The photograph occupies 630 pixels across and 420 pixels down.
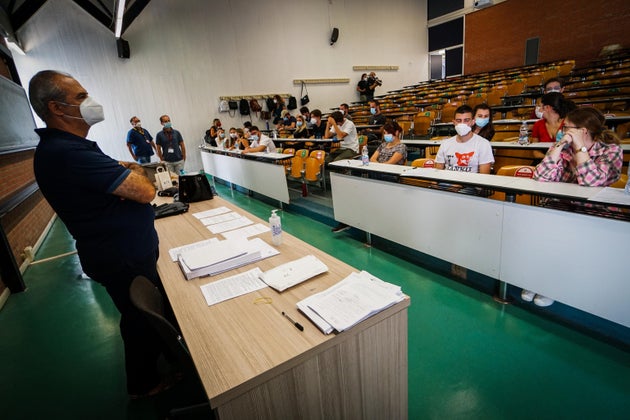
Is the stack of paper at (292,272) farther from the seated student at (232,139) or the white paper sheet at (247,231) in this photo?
the seated student at (232,139)

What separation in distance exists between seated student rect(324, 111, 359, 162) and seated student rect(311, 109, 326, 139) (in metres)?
1.13

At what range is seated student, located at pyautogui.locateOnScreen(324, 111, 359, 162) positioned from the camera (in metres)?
5.78

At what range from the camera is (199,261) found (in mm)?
1586

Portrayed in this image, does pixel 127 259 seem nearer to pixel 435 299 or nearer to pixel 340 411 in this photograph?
pixel 340 411

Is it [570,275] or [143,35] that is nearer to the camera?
[570,275]

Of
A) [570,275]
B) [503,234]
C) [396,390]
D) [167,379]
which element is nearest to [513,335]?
[570,275]

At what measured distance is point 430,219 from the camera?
274 centimetres

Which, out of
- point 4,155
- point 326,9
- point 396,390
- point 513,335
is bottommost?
point 513,335

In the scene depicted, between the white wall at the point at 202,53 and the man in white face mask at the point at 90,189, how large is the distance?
862 cm

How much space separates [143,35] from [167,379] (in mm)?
10123

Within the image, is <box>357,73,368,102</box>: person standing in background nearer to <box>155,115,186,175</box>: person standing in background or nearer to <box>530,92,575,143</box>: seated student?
<box>155,115,186,175</box>: person standing in background

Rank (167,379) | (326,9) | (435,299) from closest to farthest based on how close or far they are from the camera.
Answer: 1. (167,379)
2. (435,299)
3. (326,9)

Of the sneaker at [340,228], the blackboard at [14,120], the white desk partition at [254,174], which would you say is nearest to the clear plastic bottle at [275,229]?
the sneaker at [340,228]

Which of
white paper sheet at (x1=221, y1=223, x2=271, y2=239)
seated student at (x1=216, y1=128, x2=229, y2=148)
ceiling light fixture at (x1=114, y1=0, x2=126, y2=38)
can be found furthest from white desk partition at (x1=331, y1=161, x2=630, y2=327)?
seated student at (x1=216, y1=128, x2=229, y2=148)
